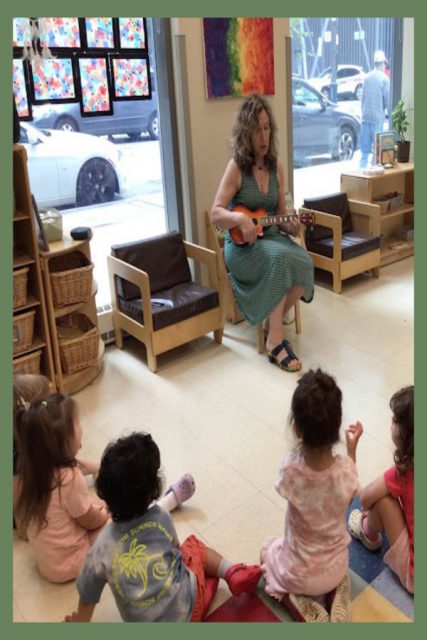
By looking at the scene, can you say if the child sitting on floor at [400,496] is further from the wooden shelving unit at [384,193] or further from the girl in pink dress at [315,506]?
the wooden shelving unit at [384,193]

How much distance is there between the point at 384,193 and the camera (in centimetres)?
499

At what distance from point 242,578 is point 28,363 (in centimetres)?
152

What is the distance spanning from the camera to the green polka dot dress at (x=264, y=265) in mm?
3246

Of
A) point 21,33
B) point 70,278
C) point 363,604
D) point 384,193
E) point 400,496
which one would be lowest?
point 363,604

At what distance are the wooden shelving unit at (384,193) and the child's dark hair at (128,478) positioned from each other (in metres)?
3.39

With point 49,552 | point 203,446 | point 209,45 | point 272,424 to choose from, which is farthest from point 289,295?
point 49,552

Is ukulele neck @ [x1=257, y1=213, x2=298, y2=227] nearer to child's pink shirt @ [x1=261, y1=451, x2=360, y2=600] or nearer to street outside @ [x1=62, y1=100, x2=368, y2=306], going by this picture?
street outside @ [x1=62, y1=100, x2=368, y2=306]

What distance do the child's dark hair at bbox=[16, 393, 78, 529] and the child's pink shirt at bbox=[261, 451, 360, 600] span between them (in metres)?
0.65

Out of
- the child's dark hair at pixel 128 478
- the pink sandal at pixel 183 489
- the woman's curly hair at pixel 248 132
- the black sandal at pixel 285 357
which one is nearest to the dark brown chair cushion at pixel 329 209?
the woman's curly hair at pixel 248 132

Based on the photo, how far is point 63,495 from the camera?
181cm

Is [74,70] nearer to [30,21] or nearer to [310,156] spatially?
[30,21]

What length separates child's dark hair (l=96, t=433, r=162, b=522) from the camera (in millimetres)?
1455

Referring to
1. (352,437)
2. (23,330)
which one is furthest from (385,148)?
(352,437)

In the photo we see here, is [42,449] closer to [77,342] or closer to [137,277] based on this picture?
[77,342]
